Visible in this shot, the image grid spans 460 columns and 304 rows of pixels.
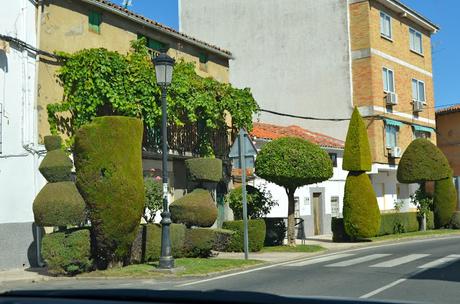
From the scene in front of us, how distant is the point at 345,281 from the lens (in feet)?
35.0

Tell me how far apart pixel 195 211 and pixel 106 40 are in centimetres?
603

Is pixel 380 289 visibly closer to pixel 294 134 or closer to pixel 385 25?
pixel 294 134

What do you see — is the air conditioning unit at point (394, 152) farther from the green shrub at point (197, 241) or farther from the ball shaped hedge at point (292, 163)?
the green shrub at point (197, 241)

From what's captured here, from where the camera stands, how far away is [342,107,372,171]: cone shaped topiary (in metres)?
22.0

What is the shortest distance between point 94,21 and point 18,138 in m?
4.66

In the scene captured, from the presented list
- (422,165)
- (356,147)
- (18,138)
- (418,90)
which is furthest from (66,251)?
(418,90)

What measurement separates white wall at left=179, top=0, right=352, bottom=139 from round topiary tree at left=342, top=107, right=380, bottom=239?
26.9ft

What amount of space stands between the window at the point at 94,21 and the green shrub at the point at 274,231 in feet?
26.5

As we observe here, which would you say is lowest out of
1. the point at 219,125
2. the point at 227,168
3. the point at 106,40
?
the point at 227,168

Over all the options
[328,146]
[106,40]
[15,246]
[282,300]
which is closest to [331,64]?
[328,146]

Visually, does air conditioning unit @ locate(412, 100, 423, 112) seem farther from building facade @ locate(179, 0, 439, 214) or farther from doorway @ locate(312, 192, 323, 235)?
doorway @ locate(312, 192, 323, 235)

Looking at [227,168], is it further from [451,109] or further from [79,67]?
[451,109]

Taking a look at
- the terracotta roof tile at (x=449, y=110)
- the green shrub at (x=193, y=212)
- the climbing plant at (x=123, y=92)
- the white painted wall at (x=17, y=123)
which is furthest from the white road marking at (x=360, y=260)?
the terracotta roof tile at (x=449, y=110)

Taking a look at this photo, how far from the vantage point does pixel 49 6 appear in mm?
15836
